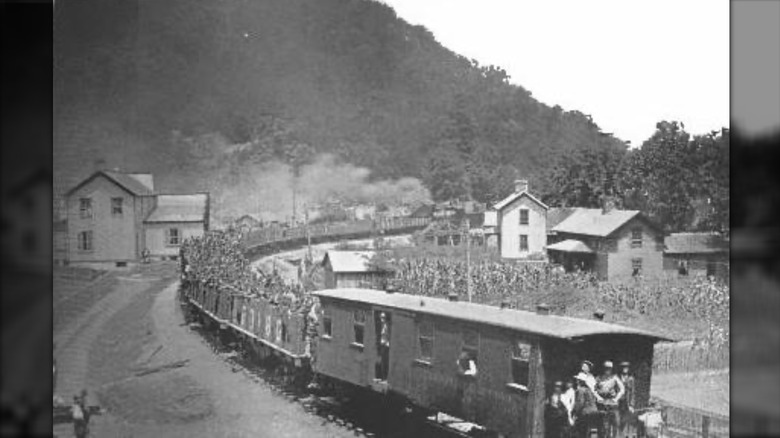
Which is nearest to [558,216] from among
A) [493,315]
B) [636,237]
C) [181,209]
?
[636,237]

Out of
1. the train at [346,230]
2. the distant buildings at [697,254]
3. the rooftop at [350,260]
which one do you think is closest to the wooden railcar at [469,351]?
the rooftop at [350,260]

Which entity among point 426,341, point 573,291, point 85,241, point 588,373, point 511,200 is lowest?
point 588,373

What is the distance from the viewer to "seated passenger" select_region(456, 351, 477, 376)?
167 inches

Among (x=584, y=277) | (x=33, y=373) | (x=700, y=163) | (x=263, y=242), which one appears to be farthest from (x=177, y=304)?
(x=700, y=163)

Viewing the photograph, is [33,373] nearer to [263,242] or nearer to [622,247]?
[263,242]

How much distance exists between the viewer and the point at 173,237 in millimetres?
4445

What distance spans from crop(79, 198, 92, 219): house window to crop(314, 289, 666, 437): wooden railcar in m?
1.16

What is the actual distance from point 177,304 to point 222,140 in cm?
84

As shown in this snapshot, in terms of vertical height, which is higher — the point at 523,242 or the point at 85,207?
the point at 85,207

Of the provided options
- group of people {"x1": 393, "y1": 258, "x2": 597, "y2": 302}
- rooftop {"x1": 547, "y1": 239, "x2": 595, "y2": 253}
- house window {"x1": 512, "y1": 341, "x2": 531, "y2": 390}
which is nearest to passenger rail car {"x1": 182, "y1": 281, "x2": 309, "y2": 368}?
group of people {"x1": 393, "y1": 258, "x2": 597, "y2": 302}

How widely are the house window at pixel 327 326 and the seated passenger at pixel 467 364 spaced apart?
64cm

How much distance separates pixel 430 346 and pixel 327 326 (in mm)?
515

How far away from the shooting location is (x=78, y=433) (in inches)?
170

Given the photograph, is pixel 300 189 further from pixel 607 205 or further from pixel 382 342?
pixel 607 205
